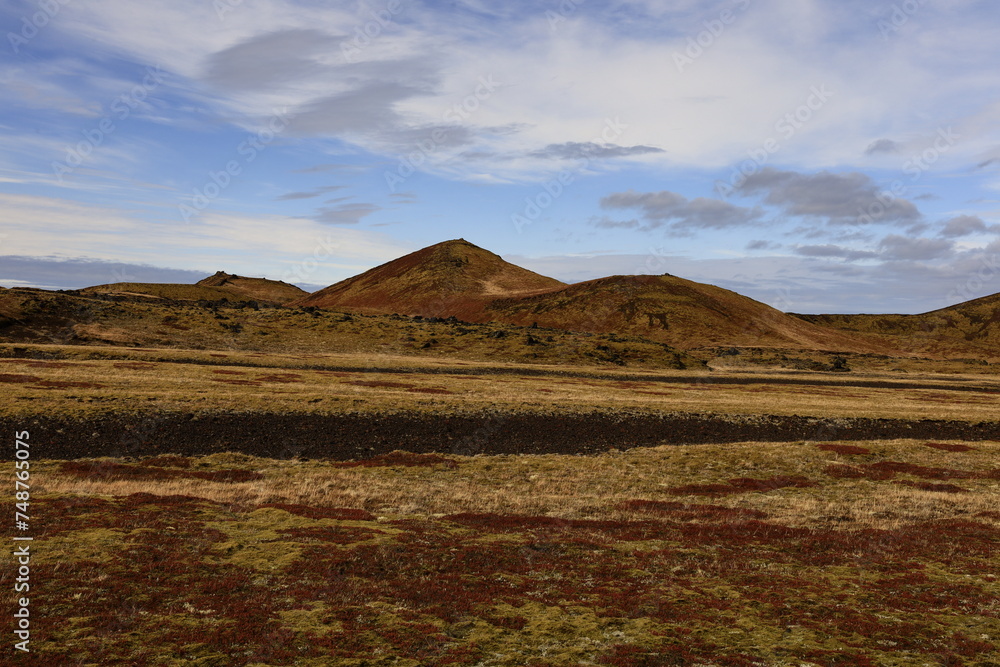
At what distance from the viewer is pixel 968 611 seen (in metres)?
14.7

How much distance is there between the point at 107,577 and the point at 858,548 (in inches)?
905

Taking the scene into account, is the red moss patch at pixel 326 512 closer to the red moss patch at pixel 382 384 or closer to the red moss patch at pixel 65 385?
the red moss patch at pixel 65 385

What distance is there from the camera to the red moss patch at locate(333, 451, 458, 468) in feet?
116

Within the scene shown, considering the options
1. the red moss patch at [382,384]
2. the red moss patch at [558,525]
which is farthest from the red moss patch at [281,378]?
the red moss patch at [558,525]

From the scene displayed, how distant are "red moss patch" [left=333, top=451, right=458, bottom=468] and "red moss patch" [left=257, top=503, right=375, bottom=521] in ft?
34.1

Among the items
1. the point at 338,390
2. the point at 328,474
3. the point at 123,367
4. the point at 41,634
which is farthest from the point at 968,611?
the point at 123,367

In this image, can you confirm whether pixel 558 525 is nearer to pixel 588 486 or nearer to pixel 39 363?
pixel 588 486

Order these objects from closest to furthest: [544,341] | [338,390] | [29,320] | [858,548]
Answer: [858,548] → [338,390] → [29,320] → [544,341]

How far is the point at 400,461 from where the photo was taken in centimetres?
3669

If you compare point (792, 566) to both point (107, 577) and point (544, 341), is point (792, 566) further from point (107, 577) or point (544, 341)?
point (544, 341)

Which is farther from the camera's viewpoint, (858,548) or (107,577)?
(858,548)

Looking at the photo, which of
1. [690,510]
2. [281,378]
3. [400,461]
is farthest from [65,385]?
[690,510]

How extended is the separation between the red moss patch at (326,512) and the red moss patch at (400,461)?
34.1 ft

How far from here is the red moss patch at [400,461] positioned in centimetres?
3547
